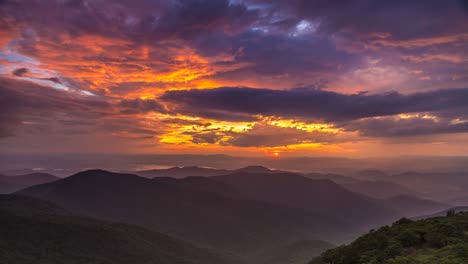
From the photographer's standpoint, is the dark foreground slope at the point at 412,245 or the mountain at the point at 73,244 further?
the mountain at the point at 73,244

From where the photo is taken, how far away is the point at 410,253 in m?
25.8

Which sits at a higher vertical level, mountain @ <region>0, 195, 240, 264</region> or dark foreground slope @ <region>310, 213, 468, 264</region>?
dark foreground slope @ <region>310, 213, 468, 264</region>

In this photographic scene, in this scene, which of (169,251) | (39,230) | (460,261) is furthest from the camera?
(169,251)

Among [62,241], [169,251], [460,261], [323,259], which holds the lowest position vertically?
[169,251]

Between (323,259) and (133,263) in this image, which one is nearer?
(323,259)

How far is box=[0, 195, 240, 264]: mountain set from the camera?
140m

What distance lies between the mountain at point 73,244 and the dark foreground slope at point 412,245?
130 m

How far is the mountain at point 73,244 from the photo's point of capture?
140 metres

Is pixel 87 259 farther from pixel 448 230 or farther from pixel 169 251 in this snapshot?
pixel 448 230

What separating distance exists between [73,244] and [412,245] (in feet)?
538

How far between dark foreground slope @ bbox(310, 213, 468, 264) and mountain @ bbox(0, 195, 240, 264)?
130058mm

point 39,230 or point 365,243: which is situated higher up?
point 365,243

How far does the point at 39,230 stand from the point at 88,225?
25.8 m

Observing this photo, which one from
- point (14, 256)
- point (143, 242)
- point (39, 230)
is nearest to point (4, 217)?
point (39, 230)
